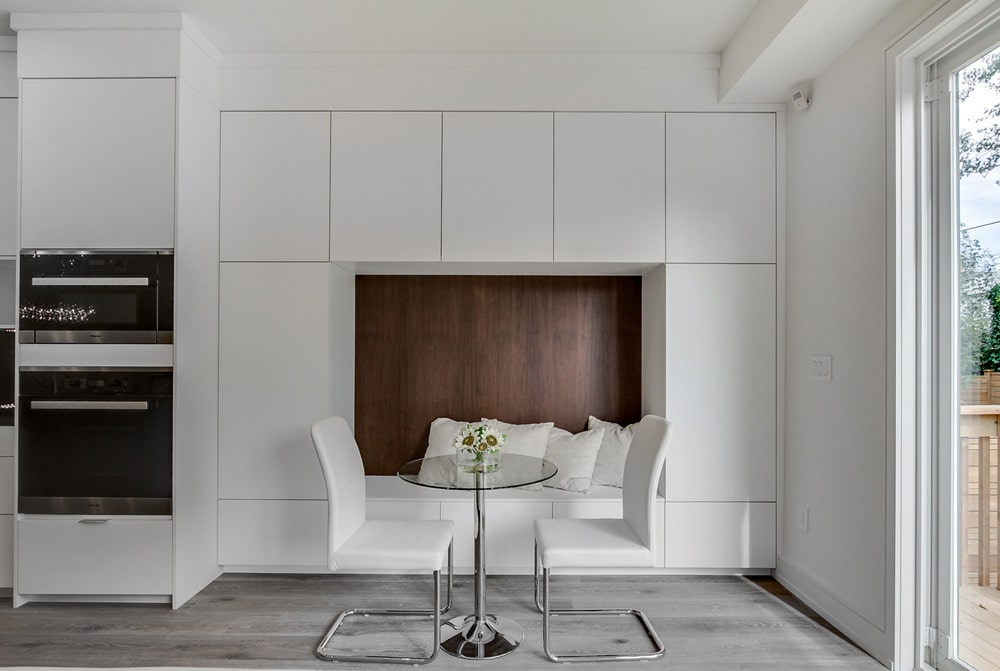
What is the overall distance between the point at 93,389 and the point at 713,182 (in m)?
3.18

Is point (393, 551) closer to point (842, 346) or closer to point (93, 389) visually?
point (93, 389)

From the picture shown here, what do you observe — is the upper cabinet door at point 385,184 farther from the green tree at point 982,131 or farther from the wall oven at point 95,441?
the green tree at point 982,131

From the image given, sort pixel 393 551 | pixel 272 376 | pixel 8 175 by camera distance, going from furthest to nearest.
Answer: pixel 272 376
pixel 8 175
pixel 393 551

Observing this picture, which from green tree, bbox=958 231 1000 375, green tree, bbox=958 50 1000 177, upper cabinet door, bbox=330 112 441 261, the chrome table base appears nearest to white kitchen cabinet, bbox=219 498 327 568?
the chrome table base

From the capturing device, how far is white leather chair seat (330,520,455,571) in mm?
2459

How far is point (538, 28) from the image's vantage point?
118 inches

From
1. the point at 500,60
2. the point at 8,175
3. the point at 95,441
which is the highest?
the point at 500,60

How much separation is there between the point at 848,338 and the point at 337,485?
226 centimetres

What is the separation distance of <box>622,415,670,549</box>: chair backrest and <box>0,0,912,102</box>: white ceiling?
1714 mm

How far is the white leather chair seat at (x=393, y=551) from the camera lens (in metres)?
2.46

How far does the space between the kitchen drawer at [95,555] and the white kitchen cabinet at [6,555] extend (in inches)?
6.9

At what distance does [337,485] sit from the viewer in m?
2.61

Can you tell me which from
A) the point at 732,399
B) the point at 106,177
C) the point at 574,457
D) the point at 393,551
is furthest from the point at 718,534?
the point at 106,177

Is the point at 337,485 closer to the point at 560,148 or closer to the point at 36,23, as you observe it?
the point at 560,148
